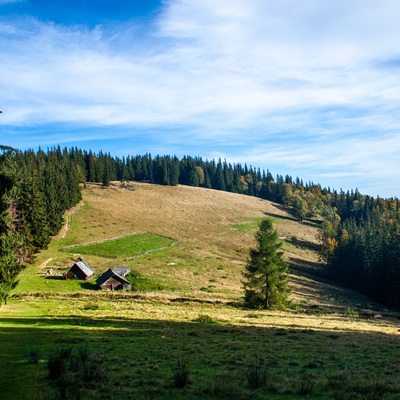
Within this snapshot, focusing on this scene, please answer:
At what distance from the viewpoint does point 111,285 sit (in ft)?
184

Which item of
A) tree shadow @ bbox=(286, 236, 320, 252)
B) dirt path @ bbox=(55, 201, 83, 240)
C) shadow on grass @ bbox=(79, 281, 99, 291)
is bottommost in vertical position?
shadow on grass @ bbox=(79, 281, 99, 291)

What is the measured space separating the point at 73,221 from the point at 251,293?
62.2 metres

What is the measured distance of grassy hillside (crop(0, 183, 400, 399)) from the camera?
11398 millimetres

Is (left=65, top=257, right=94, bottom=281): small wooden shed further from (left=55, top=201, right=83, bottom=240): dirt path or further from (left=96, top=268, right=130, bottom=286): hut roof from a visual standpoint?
(left=55, top=201, right=83, bottom=240): dirt path

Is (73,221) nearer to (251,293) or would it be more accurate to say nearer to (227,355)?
(251,293)

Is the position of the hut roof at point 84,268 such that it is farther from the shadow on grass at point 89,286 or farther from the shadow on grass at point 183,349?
the shadow on grass at point 183,349

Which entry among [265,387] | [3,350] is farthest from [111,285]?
[265,387]

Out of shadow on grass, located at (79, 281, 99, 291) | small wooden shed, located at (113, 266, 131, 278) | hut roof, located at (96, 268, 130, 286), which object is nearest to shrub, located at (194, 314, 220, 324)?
hut roof, located at (96, 268, 130, 286)

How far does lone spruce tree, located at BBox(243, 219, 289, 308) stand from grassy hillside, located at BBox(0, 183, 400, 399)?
3.06 meters

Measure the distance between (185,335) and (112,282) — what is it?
3356 centimetres

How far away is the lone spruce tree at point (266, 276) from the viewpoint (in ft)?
160

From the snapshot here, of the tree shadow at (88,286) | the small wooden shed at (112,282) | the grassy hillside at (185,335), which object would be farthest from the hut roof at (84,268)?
the small wooden shed at (112,282)

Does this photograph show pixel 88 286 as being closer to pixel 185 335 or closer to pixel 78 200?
pixel 185 335

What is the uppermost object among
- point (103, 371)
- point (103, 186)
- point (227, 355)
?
point (103, 186)
